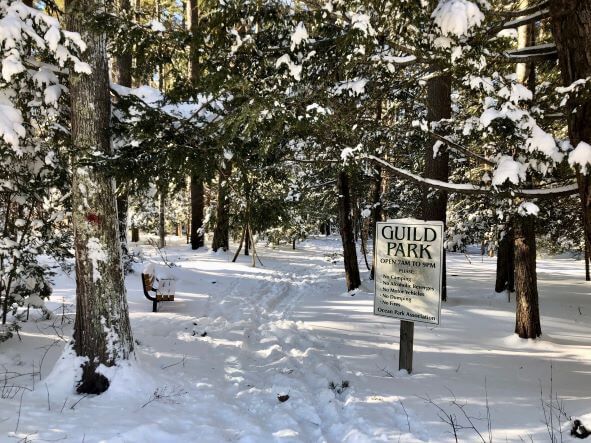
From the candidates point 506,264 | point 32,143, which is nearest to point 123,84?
point 32,143

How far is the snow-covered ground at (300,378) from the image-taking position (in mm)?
4297

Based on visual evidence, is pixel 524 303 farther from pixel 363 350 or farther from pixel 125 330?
pixel 125 330

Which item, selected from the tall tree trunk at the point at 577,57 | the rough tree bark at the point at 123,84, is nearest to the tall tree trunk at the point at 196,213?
the rough tree bark at the point at 123,84

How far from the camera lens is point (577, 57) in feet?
13.0

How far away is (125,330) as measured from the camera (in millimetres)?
5383

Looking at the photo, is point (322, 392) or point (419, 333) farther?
point (419, 333)

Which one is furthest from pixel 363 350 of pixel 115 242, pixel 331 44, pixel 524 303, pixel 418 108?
pixel 418 108

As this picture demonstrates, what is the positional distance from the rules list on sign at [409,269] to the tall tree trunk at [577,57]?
195 cm

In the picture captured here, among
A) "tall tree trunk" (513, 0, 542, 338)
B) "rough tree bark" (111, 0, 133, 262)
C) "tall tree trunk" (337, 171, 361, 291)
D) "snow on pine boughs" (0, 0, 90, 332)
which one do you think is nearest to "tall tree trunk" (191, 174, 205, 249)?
"rough tree bark" (111, 0, 133, 262)

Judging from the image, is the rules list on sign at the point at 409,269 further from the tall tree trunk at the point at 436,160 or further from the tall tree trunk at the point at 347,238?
Answer: the tall tree trunk at the point at 347,238

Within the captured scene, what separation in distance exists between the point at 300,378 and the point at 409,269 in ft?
7.17

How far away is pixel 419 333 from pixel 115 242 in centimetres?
575

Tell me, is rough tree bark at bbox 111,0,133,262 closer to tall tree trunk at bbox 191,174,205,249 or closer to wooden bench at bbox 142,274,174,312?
wooden bench at bbox 142,274,174,312

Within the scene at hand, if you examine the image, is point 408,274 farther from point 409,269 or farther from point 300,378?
point 300,378
